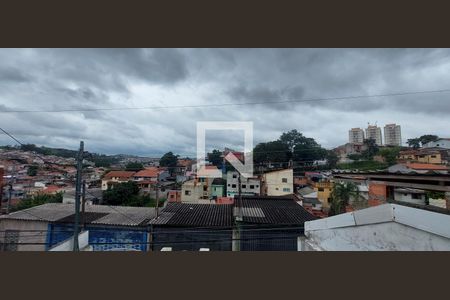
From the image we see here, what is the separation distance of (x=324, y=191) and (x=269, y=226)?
9991 mm

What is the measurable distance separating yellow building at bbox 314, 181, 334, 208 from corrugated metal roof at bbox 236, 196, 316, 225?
675 centimetres

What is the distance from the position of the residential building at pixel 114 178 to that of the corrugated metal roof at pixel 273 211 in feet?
28.3

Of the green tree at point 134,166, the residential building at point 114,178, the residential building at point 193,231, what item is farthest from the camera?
the residential building at point 114,178

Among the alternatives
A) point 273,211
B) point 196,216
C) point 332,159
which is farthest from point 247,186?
point 196,216

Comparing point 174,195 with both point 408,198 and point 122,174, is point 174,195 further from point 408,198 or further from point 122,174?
point 408,198

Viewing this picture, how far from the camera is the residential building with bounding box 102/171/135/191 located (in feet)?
44.3

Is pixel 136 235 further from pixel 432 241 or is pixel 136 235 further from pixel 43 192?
pixel 43 192

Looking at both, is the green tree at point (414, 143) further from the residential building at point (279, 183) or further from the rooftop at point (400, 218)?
the rooftop at point (400, 218)

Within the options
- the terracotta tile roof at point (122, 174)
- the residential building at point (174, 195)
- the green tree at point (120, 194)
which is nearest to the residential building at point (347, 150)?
the residential building at point (174, 195)

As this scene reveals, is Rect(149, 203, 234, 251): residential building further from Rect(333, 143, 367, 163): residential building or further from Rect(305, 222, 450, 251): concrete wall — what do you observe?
Rect(333, 143, 367, 163): residential building

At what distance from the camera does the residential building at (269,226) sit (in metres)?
6.14

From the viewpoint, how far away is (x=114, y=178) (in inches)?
558

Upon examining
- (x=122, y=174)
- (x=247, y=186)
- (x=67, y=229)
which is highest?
(x=122, y=174)

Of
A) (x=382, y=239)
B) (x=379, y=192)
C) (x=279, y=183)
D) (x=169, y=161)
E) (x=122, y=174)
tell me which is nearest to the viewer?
(x=382, y=239)
